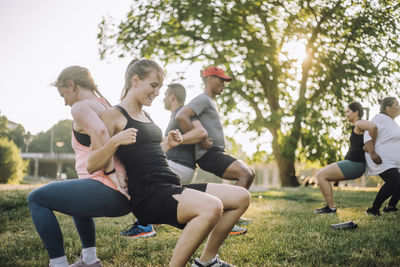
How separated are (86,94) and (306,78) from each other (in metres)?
14.7

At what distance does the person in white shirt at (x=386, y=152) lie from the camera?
560cm

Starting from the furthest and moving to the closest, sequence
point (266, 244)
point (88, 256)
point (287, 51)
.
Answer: point (287, 51) → point (266, 244) → point (88, 256)

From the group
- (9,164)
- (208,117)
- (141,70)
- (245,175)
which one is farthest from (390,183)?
(9,164)

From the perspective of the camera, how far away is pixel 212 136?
5012 mm

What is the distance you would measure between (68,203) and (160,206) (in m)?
0.70

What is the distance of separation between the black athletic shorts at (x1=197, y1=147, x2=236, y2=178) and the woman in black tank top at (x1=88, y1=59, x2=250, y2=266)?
5.87ft

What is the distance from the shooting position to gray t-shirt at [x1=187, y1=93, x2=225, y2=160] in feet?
16.3

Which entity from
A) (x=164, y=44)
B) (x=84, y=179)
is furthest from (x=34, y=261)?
(x=164, y=44)

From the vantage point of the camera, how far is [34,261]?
3488 millimetres

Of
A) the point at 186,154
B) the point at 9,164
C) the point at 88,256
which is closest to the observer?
the point at 88,256

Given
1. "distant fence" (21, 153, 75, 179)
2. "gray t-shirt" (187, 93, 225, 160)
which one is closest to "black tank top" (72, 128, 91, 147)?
"gray t-shirt" (187, 93, 225, 160)

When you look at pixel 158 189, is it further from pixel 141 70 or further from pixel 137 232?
pixel 137 232

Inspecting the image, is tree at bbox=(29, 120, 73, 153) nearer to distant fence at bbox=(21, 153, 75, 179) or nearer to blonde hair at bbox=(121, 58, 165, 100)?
distant fence at bbox=(21, 153, 75, 179)

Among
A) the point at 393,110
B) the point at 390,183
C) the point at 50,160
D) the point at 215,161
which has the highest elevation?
the point at 393,110
